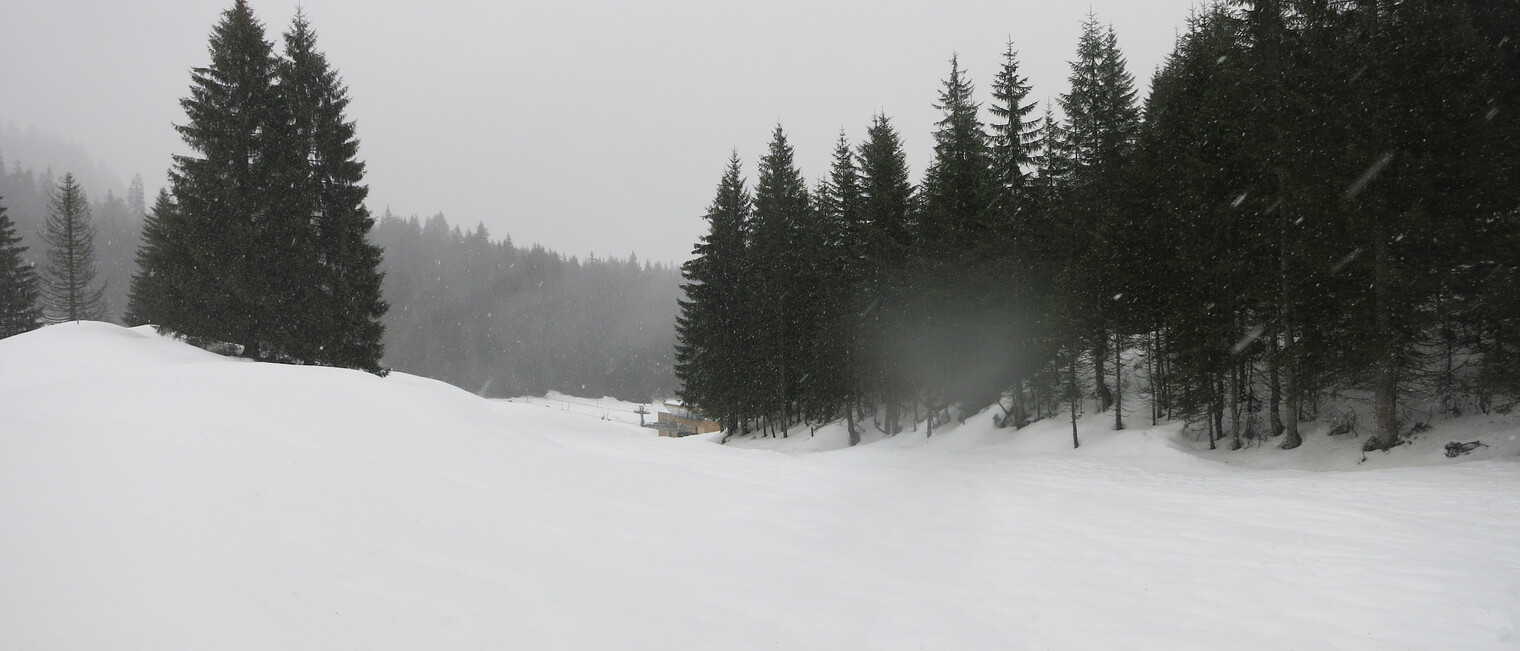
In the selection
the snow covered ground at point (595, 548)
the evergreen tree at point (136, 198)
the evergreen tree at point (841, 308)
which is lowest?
the snow covered ground at point (595, 548)

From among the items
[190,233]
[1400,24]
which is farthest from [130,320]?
[1400,24]

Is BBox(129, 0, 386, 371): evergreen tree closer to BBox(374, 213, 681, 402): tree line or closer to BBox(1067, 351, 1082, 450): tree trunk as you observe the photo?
BBox(1067, 351, 1082, 450): tree trunk

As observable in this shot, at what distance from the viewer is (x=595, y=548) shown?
6.22 meters

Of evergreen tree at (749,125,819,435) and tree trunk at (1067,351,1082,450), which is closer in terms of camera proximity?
tree trunk at (1067,351,1082,450)

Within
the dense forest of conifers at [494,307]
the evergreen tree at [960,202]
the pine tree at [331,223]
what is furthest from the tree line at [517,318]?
the evergreen tree at [960,202]

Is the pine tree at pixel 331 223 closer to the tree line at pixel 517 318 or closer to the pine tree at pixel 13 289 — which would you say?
the pine tree at pixel 13 289

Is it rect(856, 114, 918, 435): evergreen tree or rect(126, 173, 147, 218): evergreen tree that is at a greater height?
rect(126, 173, 147, 218): evergreen tree

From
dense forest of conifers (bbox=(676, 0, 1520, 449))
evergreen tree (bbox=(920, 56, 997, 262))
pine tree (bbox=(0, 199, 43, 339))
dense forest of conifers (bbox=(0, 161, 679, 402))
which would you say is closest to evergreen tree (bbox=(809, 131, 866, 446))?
dense forest of conifers (bbox=(676, 0, 1520, 449))

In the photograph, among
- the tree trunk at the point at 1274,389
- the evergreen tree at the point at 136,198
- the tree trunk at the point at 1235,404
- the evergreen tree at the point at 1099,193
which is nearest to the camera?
the tree trunk at the point at 1274,389

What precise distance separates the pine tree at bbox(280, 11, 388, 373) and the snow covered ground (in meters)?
14.7

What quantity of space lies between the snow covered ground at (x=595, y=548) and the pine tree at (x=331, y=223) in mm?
14705

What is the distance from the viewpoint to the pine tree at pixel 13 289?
33125 mm

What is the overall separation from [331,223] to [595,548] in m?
23.9

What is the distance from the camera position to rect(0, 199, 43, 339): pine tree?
33.1 meters
